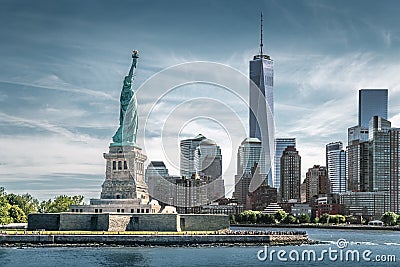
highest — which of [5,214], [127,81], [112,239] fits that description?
[127,81]

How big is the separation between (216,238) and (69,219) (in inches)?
933

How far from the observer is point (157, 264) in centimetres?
8800

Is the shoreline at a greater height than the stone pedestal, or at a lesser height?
lesser

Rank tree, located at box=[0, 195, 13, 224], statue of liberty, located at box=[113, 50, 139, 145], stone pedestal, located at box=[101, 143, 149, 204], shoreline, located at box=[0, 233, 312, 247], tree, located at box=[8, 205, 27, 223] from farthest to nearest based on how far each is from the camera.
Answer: tree, located at box=[8, 205, 27, 223] < tree, located at box=[0, 195, 13, 224] < statue of liberty, located at box=[113, 50, 139, 145] < stone pedestal, located at box=[101, 143, 149, 204] < shoreline, located at box=[0, 233, 312, 247]

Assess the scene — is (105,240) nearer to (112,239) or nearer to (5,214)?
(112,239)

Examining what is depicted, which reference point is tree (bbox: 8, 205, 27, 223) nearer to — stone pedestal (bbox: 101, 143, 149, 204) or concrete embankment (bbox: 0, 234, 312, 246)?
stone pedestal (bbox: 101, 143, 149, 204)

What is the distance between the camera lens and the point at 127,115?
134 m

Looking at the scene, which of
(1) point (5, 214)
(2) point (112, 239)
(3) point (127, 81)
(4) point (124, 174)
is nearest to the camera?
(2) point (112, 239)

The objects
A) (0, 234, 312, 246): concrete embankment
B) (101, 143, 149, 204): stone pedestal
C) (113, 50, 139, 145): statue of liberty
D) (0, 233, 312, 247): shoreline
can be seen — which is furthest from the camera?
(113, 50, 139, 145): statue of liberty

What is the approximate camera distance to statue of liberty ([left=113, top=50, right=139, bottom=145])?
134 m

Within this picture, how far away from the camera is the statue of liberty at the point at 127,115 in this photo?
13362 centimetres

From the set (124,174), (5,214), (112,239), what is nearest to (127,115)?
(124,174)

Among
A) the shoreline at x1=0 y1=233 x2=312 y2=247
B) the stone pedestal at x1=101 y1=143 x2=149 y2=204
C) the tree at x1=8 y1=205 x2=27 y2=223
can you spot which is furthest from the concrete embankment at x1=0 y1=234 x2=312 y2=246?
the tree at x1=8 y1=205 x2=27 y2=223

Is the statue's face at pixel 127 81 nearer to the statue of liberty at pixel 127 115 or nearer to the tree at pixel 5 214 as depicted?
the statue of liberty at pixel 127 115
